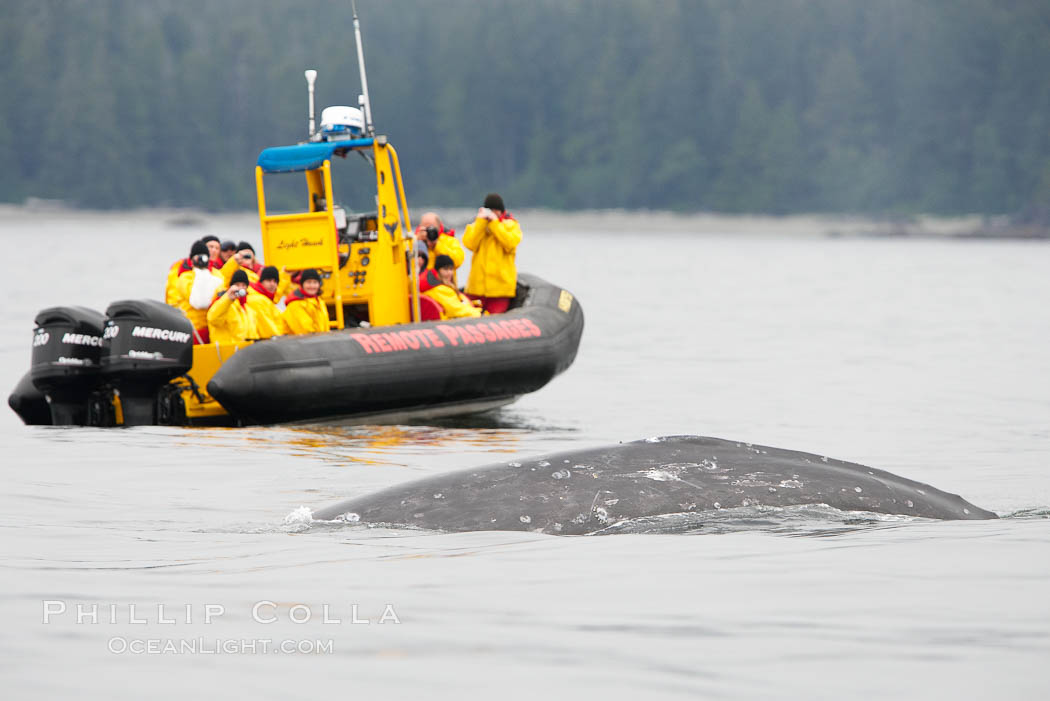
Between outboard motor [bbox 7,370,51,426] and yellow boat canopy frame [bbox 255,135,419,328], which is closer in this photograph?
outboard motor [bbox 7,370,51,426]

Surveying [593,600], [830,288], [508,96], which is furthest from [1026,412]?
[508,96]

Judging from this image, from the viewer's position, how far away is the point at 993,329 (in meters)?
26.3

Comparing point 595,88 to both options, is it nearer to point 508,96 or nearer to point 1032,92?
point 508,96

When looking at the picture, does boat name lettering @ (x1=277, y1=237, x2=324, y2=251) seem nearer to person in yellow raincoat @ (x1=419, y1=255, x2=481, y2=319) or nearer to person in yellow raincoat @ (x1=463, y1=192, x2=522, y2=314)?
person in yellow raincoat @ (x1=419, y1=255, x2=481, y2=319)

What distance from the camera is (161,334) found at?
1214 cm

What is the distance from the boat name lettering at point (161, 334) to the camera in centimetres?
1206

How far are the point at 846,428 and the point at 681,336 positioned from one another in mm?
11544

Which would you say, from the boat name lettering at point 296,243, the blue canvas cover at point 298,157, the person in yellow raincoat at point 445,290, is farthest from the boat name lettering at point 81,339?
the person in yellow raincoat at point 445,290

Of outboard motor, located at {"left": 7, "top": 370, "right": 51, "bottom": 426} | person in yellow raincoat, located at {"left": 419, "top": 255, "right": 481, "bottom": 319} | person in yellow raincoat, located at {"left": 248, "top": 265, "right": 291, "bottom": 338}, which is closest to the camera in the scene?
outboard motor, located at {"left": 7, "top": 370, "right": 51, "bottom": 426}

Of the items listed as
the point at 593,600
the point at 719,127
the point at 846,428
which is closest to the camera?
the point at 593,600

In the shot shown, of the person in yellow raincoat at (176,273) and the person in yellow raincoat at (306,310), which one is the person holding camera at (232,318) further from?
the person in yellow raincoat at (176,273)

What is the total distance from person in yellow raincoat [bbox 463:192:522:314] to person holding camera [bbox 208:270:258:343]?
2.59 m

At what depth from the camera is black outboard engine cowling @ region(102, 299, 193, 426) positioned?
39.7ft

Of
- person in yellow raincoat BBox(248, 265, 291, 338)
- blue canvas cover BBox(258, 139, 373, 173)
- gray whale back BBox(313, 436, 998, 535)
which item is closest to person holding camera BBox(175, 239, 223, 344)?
person in yellow raincoat BBox(248, 265, 291, 338)
